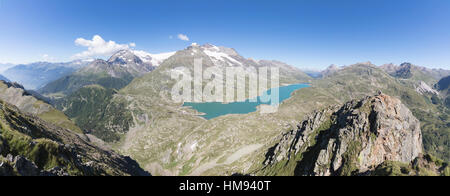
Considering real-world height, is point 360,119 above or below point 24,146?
above

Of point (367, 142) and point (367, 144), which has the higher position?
point (367, 142)

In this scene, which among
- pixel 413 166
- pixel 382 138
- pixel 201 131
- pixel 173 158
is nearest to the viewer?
pixel 413 166

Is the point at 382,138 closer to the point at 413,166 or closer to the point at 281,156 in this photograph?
the point at 413,166

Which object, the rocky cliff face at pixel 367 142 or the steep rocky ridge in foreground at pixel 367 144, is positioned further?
the rocky cliff face at pixel 367 142

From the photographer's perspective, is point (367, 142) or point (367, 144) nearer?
point (367, 144)

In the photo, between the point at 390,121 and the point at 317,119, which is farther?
the point at 317,119

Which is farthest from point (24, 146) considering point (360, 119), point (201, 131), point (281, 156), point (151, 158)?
point (201, 131)

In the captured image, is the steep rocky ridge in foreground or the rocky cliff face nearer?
the steep rocky ridge in foreground
